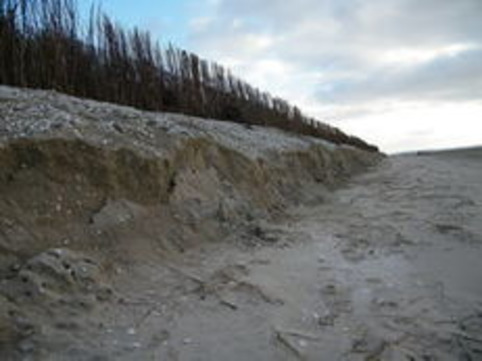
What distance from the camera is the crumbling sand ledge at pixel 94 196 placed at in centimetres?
296

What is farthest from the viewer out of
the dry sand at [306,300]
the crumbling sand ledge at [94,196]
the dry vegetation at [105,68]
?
the dry vegetation at [105,68]

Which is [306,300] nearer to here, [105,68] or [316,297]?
[316,297]

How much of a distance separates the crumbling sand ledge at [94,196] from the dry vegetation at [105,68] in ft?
2.78

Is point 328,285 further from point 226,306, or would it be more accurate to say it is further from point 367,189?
point 367,189

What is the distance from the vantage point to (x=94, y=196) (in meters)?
3.60

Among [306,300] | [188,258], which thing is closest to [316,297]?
[306,300]

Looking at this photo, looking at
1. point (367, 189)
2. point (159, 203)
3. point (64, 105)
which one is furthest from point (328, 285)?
point (367, 189)

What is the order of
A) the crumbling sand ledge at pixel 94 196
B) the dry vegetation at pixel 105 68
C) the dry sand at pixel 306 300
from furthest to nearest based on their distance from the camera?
the dry vegetation at pixel 105 68, the crumbling sand ledge at pixel 94 196, the dry sand at pixel 306 300

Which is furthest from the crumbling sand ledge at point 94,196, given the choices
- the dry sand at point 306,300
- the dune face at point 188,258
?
the dry sand at point 306,300

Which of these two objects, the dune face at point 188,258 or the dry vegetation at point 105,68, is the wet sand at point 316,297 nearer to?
the dune face at point 188,258

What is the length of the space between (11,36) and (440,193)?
4065 millimetres

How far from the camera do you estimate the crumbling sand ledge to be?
2963mm

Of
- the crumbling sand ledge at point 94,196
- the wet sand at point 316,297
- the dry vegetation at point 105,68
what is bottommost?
the wet sand at point 316,297

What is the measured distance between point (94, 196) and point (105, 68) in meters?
2.50
